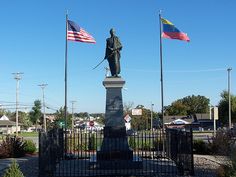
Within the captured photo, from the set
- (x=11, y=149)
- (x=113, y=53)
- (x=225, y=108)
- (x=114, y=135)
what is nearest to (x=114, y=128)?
(x=114, y=135)

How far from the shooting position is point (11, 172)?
8.13 meters

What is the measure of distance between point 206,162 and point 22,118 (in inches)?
6289

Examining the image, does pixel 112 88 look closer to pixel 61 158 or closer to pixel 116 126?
pixel 116 126

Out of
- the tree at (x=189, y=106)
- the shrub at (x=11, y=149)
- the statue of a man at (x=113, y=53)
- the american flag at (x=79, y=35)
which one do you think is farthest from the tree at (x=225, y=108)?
the statue of a man at (x=113, y=53)

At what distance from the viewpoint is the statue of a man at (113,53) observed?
1809cm

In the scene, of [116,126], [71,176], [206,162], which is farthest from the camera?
[206,162]

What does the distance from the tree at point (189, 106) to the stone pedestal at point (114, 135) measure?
12652 centimetres

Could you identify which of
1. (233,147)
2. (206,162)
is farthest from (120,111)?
(233,147)

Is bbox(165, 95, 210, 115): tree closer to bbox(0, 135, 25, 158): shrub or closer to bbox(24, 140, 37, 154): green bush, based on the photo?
bbox(24, 140, 37, 154): green bush

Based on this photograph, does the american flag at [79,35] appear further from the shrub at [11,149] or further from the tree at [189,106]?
the tree at [189,106]

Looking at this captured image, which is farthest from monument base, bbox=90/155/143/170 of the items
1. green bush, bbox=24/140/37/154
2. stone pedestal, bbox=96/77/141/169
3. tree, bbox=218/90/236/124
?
tree, bbox=218/90/236/124

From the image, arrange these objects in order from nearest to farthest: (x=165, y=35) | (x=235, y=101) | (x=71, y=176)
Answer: (x=71, y=176) < (x=165, y=35) < (x=235, y=101)

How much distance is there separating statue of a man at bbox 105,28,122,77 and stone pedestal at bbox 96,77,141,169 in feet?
1.84

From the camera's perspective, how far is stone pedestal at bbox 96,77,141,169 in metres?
16.3
